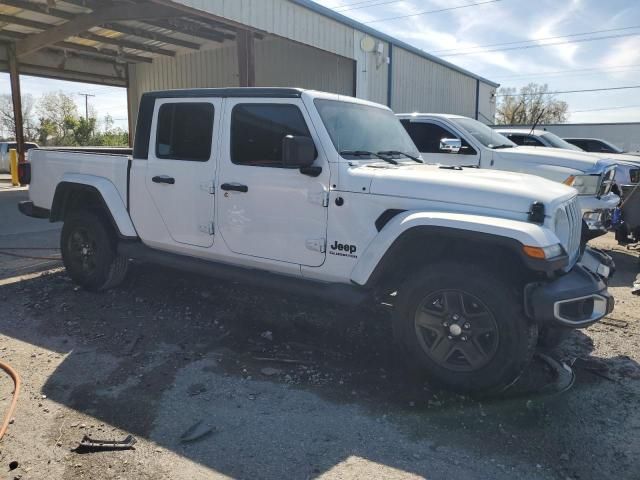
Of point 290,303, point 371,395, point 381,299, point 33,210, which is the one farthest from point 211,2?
point 371,395

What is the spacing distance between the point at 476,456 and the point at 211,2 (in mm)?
9473

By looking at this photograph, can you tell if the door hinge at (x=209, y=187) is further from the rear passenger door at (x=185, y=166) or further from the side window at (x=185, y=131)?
the side window at (x=185, y=131)

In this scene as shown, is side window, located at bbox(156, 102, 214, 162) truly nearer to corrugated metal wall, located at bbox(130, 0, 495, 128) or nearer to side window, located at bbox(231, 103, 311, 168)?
side window, located at bbox(231, 103, 311, 168)

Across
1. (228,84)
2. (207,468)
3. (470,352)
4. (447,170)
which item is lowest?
(207,468)

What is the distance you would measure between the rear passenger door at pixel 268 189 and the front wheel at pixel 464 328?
32.6 inches

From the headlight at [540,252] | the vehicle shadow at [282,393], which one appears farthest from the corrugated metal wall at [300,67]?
the headlight at [540,252]

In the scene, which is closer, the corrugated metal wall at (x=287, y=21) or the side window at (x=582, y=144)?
the corrugated metal wall at (x=287, y=21)

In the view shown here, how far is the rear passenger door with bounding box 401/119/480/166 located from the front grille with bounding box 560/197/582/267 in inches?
154

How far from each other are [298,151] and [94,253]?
9.61 ft

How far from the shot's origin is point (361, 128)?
4.40 meters

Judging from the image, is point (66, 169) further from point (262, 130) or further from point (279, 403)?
point (279, 403)

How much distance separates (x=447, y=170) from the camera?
13.3 feet

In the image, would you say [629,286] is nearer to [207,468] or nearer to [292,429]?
[292,429]

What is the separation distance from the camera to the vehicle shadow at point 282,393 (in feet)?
9.59
